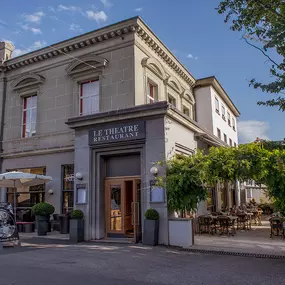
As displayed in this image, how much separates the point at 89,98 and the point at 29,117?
425 cm

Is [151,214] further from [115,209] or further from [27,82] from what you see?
[27,82]

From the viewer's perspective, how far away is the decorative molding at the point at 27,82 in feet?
56.2

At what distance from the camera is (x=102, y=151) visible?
1270cm

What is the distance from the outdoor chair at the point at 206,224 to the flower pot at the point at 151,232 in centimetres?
306

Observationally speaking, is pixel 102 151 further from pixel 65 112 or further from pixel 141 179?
pixel 65 112

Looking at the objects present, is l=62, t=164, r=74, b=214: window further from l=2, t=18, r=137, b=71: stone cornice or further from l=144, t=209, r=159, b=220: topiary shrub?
l=2, t=18, r=137, b=71: stone cornice

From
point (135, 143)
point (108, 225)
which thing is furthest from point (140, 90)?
point (108, 225)

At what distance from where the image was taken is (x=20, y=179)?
49.0 feet

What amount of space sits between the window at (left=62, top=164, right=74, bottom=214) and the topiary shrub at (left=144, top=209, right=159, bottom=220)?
5.63 m

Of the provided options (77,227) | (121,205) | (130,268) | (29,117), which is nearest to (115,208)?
(121,205)

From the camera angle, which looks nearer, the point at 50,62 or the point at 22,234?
the point at 22,234

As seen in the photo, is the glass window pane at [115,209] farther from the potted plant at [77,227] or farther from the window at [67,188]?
the window at [67,188]

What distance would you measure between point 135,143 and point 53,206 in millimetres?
6135

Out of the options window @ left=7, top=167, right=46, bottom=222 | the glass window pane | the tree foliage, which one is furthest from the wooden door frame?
window @ left=7, top=167, right=46, bottom=222
